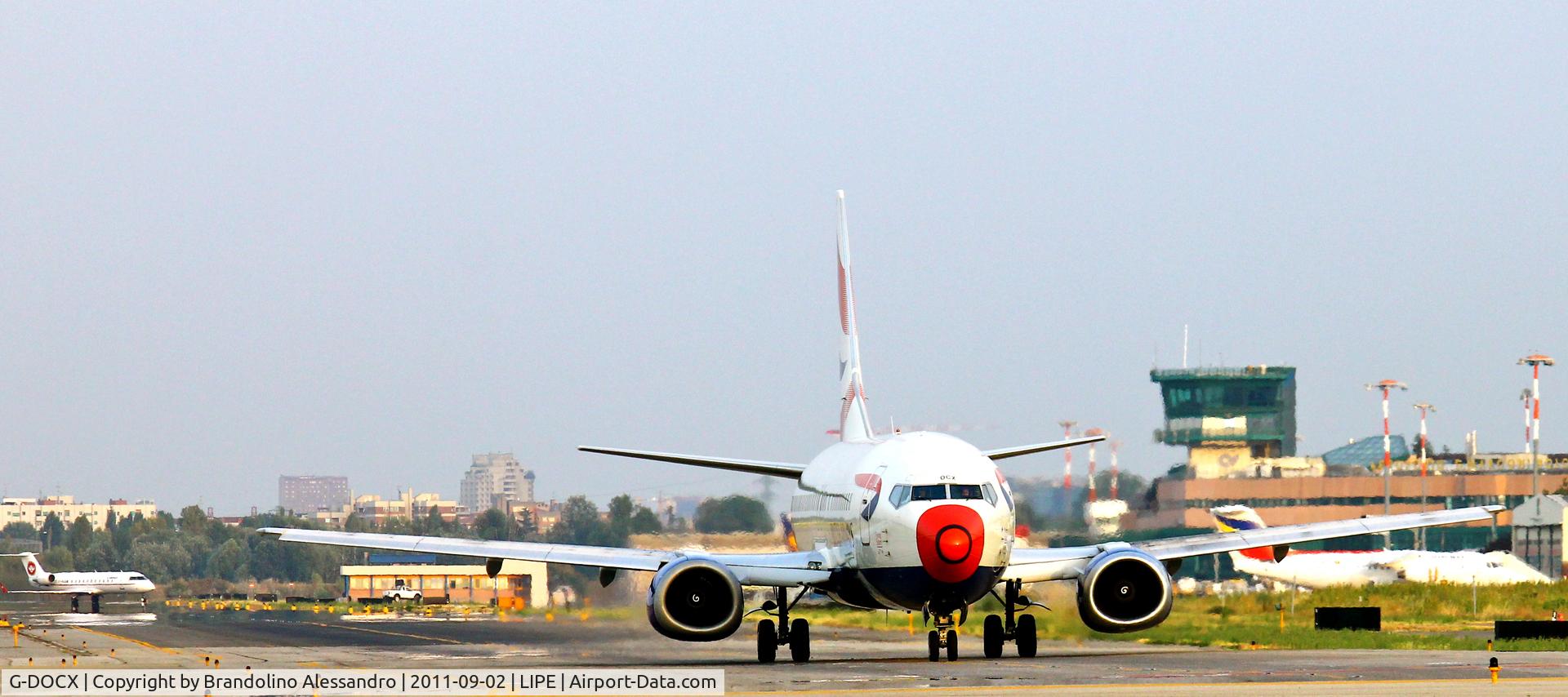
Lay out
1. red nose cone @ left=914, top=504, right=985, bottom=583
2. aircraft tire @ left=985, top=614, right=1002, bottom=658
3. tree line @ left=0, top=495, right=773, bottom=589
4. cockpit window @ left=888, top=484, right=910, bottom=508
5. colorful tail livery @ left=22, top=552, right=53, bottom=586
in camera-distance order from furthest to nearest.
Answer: colorful tail livery @ left=22, top=552, right=53, bottom=586 → tree line @ left=0, top=495, right=773, bottom=589 → aircraft tire @ left=985, top=614, right=1002, bottom=658 → cockpit window @ left=888, top=484, right=910, bottom=508 → red nose cone @ left=914, top=504, right=985, bottom=583

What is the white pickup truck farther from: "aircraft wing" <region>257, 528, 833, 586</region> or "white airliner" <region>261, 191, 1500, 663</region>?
"white airliner" <region>261, 191, 1500, 663</region>

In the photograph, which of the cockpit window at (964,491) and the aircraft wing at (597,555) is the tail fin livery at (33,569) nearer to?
the aircraft wing at (597,555)

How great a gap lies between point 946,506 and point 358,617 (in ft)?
159

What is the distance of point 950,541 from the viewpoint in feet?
105

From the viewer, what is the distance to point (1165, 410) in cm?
16888

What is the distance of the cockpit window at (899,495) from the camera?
3297cm


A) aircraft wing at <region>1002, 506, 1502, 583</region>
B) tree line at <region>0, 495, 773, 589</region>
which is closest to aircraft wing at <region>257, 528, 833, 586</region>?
aircraft wing at <region>1002, 506, 1502, 583</region>

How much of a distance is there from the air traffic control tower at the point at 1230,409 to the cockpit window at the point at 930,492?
13374 cm

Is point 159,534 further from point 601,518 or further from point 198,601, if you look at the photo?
point 601,518

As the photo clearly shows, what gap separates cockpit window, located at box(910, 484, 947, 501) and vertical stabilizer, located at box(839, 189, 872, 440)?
13.0 meters

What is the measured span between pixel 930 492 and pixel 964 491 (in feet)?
1.87

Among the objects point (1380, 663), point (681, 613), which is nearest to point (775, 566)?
point (681, 613)

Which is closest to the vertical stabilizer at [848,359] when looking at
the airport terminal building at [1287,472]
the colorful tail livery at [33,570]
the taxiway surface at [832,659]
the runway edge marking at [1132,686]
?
the taxiway surface at [832,659]

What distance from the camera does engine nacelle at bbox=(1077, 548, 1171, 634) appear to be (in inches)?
1356
